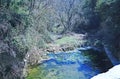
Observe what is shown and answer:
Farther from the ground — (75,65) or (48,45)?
(48,45)

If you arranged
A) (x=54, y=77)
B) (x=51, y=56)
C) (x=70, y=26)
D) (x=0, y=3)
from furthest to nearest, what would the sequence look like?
(x=70, y=26) → (x=51, y=56) → (x=54, y=77) → (x=0, y=3)

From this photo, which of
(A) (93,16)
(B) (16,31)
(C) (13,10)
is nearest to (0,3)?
(C) (13,10)

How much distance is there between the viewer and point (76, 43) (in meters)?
34.0

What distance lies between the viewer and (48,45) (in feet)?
103

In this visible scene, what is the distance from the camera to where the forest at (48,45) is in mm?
15609

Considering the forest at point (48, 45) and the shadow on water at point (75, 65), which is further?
the shadow on water at point (75, 65)

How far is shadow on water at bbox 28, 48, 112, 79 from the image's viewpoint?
20.4m

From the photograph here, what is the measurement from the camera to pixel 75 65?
929 inches

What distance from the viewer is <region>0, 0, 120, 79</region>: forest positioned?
15609mm

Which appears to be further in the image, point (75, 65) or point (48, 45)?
point (48, 45)

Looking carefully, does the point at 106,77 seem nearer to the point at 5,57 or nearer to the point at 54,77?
the point at 5,57

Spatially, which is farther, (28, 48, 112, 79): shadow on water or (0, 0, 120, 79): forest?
(28, 48, 112, 79): shadow on water

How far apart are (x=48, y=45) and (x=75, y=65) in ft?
27.4

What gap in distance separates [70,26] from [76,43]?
11.5 metres
